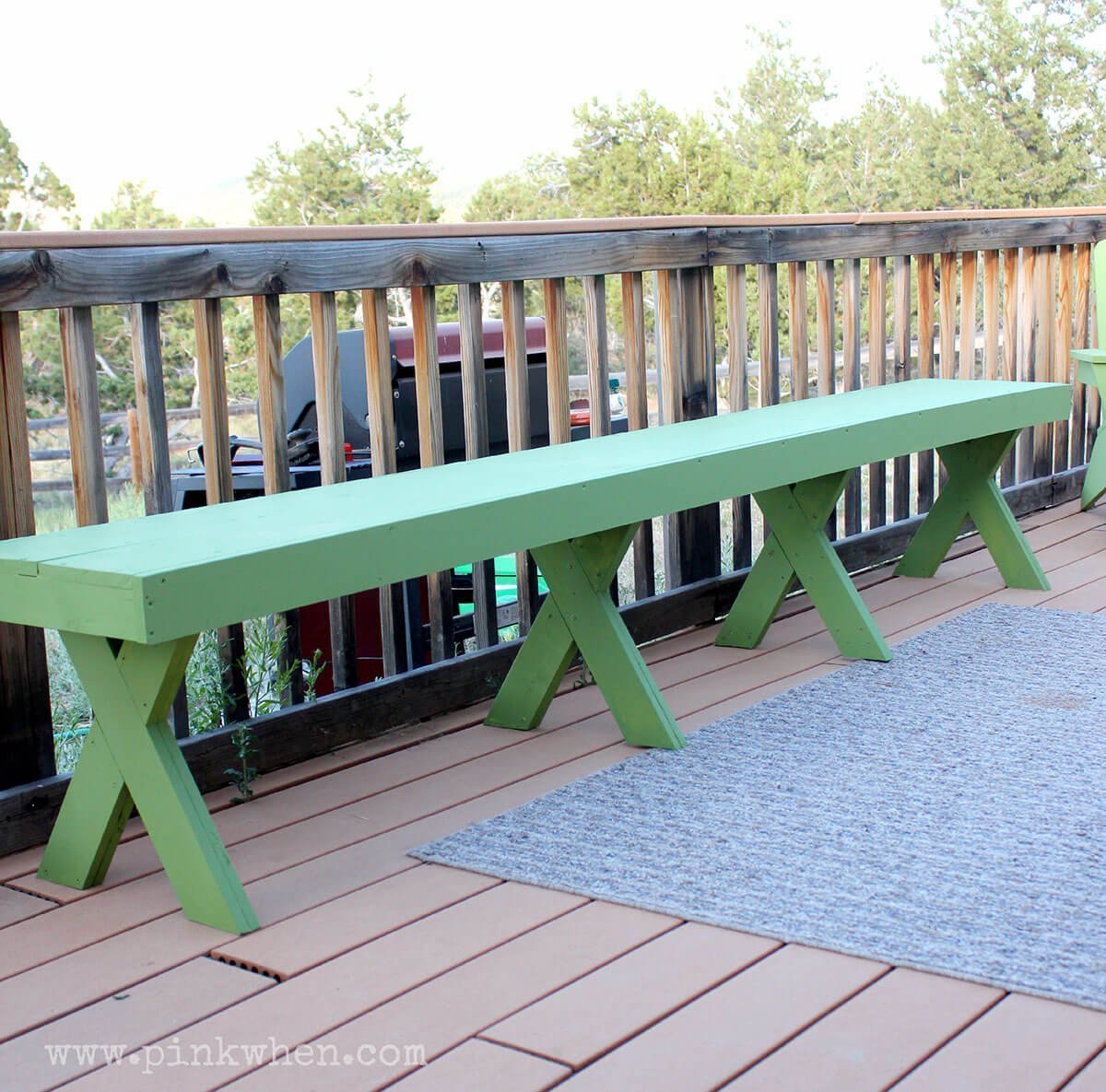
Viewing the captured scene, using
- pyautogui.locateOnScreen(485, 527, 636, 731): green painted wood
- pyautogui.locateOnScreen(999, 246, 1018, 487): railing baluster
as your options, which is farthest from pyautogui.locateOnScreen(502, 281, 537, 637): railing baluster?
pyautogui.locateOnScreen(999, 246, 1018, 487): railing baluster

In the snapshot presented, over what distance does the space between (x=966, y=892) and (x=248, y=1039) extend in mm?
921

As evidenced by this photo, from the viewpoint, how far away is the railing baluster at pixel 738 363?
3.37m

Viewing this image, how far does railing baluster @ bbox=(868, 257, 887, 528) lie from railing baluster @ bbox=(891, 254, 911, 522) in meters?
0.04

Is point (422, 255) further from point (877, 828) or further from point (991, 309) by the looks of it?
point (991, 309)

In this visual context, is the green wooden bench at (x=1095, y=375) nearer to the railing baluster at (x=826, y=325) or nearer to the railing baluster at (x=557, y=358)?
the railing baluster at (x=826, y=325)

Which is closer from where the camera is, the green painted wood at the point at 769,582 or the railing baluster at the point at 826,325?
the green painted wood at the point at 769,582

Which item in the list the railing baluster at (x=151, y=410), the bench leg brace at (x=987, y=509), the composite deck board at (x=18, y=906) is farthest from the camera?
the bench leg brace at (x=987, y=509)

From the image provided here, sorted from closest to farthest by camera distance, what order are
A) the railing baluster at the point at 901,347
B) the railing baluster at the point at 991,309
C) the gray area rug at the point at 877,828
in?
the gray area rug at the point at 877,828 < the railing baluster at the point at 901,347 < the railing baluster at the point at 991,309

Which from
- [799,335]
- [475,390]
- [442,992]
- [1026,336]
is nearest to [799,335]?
[799,335]

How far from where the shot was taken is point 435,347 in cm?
271

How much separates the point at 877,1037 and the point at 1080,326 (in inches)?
151

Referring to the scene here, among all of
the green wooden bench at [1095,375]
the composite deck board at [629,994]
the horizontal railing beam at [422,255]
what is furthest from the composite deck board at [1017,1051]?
the green wooden bench at [1095,375]

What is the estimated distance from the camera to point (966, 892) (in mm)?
1807

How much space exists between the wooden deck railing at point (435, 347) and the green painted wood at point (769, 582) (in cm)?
19
